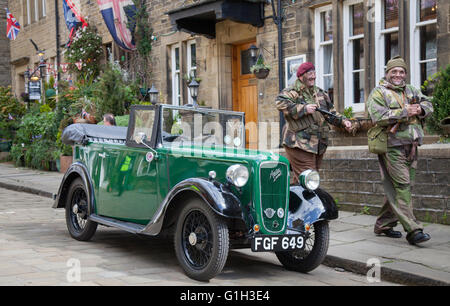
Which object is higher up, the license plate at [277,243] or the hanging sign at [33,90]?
the hanging sign at [33,90]

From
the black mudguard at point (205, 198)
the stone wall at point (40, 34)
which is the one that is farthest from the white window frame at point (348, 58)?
the stone wall at point (40, 34)

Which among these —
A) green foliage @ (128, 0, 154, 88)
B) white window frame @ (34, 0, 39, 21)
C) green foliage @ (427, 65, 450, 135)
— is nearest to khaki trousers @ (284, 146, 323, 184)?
green foliage @ (427, 65, 450, 135)

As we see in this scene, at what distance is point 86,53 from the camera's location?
1892cm

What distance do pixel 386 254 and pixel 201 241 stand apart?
2132mm

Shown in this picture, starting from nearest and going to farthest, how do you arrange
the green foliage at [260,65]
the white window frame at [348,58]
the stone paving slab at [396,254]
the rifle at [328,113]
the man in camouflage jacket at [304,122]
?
the stone paving slab at [396,254]
the rifle at [328,113]
the man in camouflage jacket at [304,122]
the white window frame at [348,58]
the green foliage at [260,65]

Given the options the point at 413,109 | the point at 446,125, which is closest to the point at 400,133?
the point at 413,109

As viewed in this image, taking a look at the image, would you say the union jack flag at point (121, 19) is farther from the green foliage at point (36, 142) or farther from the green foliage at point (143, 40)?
the green foliage at point (36, 142)

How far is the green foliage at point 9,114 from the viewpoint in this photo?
20969 millimetres

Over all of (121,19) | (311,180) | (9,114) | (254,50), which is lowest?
(311,180)

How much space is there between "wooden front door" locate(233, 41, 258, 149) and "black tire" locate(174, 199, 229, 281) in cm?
827

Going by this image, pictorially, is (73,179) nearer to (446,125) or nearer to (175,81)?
(446,125)

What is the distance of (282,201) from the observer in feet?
17.8

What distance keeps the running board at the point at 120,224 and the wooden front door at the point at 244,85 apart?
7190 mm

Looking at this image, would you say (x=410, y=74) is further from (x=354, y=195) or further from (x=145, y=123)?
(x=145, y=123)
